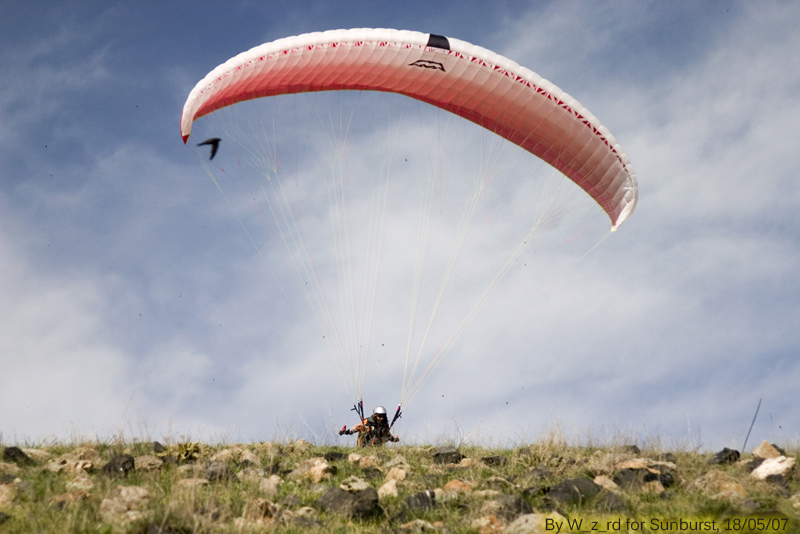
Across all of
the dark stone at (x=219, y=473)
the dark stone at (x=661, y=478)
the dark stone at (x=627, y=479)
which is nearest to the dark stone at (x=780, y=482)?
the dark stone at (x=661, y=478)

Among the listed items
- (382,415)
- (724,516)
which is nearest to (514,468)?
(724,516)

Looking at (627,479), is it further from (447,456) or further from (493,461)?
(447,456)

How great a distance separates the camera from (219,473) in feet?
25.2

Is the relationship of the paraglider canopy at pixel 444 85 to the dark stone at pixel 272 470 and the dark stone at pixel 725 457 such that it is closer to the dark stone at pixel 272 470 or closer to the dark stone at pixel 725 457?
the dark stone at pixel 725 457

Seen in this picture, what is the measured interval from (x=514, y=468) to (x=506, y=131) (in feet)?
23.8

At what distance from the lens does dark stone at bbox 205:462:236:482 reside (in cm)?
761

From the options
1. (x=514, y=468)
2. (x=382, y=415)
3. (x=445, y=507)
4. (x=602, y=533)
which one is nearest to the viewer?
(x=602, y=533)

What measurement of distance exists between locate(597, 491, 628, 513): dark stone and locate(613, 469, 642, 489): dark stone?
2.85 ft

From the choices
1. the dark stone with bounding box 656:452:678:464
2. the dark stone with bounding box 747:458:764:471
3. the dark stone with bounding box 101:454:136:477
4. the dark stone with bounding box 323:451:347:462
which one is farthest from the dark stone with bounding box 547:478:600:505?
the dark stone with bounding box 101:454:136:477

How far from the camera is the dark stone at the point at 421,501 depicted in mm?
6738

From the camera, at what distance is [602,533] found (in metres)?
6.09

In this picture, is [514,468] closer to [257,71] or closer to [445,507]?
[445,507]

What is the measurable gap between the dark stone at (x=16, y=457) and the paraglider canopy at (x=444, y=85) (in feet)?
21.4

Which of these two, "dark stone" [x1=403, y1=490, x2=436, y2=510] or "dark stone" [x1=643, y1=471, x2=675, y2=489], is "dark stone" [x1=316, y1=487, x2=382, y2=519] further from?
"dark stone" [x1=643, y1=471, x2=675, y2=489]
